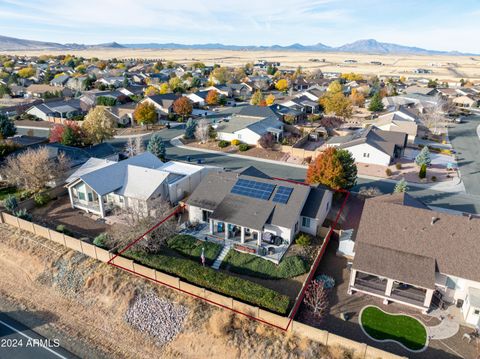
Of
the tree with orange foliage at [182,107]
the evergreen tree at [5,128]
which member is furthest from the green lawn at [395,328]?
the tree with orange foliage at [182,107]

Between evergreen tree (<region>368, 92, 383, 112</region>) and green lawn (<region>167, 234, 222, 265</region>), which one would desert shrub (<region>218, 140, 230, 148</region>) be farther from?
evergreen tree (<region>368, 92, 383, 112</region>)

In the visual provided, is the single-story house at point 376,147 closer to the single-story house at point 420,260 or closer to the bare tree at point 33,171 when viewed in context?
the single-story house at point 420,260

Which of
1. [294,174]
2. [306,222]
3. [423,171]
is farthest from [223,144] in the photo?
[423,171]

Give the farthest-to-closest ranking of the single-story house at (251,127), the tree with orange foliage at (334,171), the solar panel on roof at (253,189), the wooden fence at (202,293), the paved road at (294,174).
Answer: the single-story house at (251,127), the paved road at (294,174), the tree with orange foliage at (334,171), the solar panel on roof at (253,189), the wooden fence at (202,293)

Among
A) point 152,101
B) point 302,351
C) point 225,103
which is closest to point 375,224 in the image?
point 302,351

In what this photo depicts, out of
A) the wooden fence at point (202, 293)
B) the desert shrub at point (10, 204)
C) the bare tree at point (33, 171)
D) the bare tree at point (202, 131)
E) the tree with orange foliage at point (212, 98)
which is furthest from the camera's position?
the tree with orange foliage at point (212, 98)

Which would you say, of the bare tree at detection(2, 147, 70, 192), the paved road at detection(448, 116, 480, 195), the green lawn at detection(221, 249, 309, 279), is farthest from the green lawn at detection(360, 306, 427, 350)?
the bare tree at detection(2, 147, 70, 192)

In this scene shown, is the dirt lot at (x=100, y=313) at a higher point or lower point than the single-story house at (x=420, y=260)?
lower

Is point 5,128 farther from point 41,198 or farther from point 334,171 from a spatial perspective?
point 334,171
